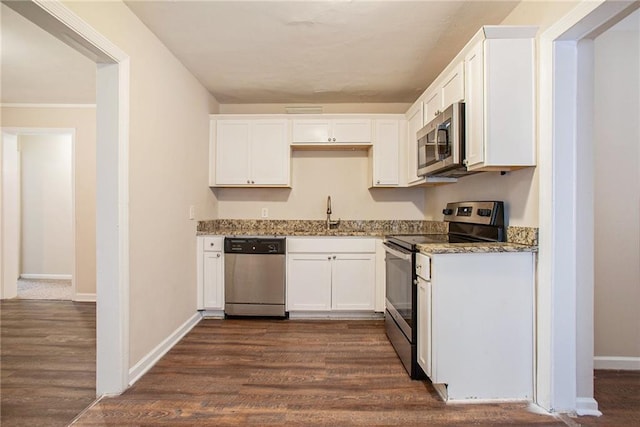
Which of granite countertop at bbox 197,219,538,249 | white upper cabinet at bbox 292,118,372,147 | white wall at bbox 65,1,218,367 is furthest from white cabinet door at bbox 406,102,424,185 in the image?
white wall at bbox 65,1,218,367

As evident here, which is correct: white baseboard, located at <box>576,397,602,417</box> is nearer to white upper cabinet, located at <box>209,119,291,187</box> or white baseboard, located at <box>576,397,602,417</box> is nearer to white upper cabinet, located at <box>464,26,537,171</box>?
white upper cabinet, located at <box>464,26,537,171</box>

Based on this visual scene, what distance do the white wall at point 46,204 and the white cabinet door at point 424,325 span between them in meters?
5.37

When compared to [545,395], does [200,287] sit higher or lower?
higher

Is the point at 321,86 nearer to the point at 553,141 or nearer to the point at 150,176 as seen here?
the point at 150,176

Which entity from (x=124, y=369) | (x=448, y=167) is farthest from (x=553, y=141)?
(x=124, y=369)

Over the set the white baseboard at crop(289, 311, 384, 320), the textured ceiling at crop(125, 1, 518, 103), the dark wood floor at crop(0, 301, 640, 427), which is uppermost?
the textured ceiling at crop(125, 1, 518, 103)

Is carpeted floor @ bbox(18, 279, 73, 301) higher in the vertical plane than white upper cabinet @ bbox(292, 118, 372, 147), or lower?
lower

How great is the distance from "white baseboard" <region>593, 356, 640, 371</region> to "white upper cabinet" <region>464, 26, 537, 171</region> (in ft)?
4.97

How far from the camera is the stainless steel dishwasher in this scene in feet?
11.0

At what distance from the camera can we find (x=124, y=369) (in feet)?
6.57

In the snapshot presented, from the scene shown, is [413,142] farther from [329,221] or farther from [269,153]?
[269,153]

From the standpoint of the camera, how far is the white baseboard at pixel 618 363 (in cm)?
Result: 221

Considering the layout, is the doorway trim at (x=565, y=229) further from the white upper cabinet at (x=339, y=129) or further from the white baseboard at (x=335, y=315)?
the white upper cabinet at (x=339, y=129)

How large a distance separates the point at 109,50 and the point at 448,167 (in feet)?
7.28
